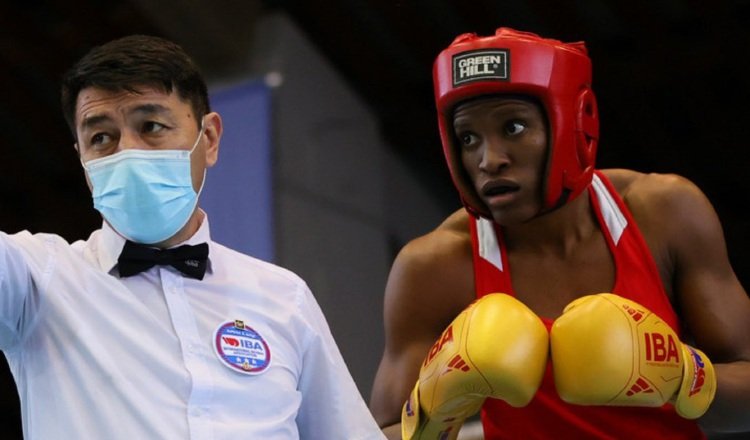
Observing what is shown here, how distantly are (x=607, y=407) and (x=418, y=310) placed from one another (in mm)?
393

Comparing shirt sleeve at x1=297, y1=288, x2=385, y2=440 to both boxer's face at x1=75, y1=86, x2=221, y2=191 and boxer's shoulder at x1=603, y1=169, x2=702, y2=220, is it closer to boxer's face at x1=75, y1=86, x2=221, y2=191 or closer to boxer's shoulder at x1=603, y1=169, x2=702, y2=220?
boxer's face at x1=75, y1=86, x2=221, y2=191

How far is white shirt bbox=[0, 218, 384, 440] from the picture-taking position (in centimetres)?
174

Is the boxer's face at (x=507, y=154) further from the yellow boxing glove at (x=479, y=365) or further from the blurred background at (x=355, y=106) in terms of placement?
the blurred background at (x=355, y=106)

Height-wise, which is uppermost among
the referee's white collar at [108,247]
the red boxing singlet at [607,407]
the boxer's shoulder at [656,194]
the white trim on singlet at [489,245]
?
the boxer's shoulder at [656,194]

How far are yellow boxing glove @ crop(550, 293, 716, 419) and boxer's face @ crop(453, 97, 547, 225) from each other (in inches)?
9.1

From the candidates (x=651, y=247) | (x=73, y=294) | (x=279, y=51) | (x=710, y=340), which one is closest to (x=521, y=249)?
(x=651, y=247)

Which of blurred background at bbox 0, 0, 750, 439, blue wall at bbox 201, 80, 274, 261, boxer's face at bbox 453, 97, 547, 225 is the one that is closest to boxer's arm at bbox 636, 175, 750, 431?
boxer's face at bbox 453, 97, 547, 225

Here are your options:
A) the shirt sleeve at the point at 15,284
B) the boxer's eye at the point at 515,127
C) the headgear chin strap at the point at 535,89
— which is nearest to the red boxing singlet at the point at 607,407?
the headgear chin strap at the point at 535,89

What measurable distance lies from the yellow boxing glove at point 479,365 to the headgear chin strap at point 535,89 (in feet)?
0.91

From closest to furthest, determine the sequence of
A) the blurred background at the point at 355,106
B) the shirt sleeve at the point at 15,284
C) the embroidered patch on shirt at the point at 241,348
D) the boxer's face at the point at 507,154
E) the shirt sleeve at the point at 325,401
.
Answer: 1. the shirt sleeve at the point at 15,284
2. the embroidered patch on shirt at the point at 241,348
3. the shirt sleeve at the point at 325,401
4. the boxer's face at the point at 507,154
5. the blurred background at the point at 355,106

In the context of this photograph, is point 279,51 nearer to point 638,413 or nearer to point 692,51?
point 692,51

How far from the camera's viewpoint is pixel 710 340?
2230 mm

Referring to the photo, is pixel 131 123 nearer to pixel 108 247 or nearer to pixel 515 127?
pixel 108 247

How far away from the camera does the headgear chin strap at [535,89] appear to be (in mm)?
2174
